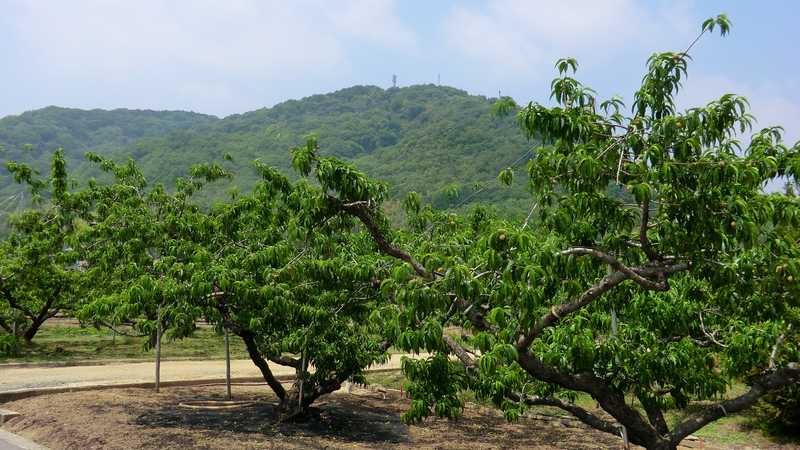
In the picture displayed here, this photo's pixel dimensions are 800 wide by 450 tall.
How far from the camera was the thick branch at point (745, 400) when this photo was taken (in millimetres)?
6129

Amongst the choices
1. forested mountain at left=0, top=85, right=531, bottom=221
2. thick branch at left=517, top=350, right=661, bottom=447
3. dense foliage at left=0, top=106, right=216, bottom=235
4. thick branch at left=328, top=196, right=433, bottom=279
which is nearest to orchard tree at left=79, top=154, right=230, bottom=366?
thick branch at left=328, top=196, right=433, bottom=279

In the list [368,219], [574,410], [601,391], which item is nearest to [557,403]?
[574,410]

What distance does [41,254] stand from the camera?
16562 mm

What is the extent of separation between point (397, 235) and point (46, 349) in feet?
53.9

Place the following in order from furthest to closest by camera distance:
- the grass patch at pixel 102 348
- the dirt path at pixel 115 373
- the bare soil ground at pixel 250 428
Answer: the grass patch at pixel 102 348
the dirt path at pixel 115 373
the bare soil ground at pixel 250 428

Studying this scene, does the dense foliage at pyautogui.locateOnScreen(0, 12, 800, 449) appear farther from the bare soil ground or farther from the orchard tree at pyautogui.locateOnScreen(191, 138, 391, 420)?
the bare soil ground

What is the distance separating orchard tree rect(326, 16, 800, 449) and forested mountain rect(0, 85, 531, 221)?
106ft

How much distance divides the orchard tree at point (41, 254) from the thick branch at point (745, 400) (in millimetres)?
12679

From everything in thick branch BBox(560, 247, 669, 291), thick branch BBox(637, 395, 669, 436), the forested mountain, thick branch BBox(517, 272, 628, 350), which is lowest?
thick branch BBox(637, 395, 669, 436)

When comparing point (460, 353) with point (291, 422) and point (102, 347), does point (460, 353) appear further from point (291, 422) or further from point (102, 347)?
point (102, 347)

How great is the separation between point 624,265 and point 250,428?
660cm

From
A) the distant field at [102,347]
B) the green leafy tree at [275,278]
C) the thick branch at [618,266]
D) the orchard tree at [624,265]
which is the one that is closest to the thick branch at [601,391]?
the orchard tree at [624,265]

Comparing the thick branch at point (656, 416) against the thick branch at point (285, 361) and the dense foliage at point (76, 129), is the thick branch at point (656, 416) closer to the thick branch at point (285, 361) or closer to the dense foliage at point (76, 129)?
the thick branch at point (285, 361)

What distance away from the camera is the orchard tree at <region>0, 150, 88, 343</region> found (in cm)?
1543
